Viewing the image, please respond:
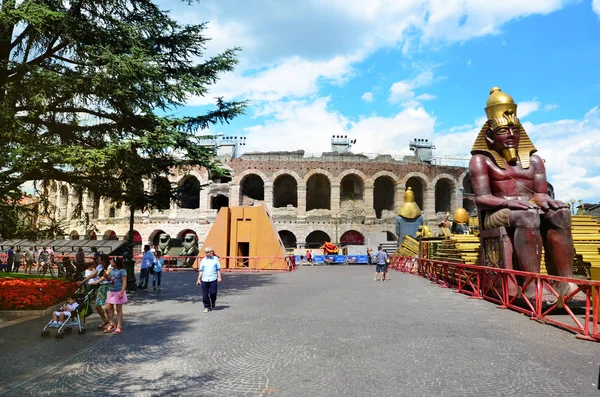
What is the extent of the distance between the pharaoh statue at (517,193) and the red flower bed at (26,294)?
9.83 meters

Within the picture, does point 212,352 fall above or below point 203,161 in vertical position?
below

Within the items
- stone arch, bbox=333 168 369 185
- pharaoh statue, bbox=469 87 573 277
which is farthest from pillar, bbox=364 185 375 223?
pharaoh statue, bbox=469 87 573 277

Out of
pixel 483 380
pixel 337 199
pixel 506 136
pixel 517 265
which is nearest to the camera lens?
pixel 483 380

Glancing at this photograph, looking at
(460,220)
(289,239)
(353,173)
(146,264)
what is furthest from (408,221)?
(146,264)

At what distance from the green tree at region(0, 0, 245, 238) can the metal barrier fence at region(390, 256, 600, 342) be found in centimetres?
830

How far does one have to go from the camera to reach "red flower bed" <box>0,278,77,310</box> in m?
7.72

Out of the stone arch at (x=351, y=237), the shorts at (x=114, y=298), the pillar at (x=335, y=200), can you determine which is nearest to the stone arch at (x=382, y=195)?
the stone arch at (x=351, y=237)

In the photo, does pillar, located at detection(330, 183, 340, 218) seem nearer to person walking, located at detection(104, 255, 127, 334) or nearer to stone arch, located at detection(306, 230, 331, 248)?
stone arch, located at detection(306, 230, 331, 248)

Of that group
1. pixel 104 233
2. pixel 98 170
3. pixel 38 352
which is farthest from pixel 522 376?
pixel 104 233

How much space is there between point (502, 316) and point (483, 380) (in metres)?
3.97

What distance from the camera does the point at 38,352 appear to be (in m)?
5.21

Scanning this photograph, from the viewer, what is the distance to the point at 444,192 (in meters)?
38.8

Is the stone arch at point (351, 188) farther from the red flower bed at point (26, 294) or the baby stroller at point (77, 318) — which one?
the baby stroller at point (77, 318)

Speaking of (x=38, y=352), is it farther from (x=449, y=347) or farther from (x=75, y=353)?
(x=449, y=347)
